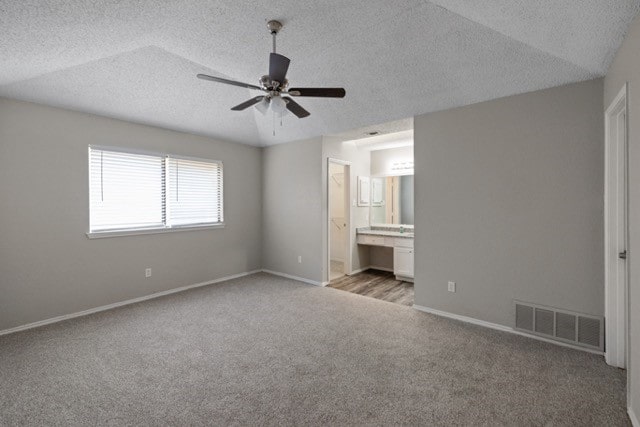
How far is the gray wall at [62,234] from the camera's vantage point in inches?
120

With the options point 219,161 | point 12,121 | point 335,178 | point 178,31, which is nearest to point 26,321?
point 12,121

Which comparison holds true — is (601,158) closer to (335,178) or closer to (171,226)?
(335,178)

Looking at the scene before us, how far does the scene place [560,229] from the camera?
2721 mm

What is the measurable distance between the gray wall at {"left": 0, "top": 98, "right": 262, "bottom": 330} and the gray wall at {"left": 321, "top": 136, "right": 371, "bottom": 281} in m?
2.21

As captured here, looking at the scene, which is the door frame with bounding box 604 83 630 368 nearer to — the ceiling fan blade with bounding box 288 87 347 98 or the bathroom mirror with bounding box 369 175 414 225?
the ceiling fan blade with bounding box 288 87 347 98

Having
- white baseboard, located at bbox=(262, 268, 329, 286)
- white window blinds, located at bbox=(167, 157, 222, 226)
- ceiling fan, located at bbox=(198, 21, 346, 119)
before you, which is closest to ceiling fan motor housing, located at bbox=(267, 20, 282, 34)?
ceiling fan, located at bbox=(198, 21, 346, 119)

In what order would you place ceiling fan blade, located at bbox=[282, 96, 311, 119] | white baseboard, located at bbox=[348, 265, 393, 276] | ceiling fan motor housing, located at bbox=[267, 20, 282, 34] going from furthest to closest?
white baseboard, located at bbox=[348, 265, 393, 276] → ceiling fan blade, located at bbox=[282, 96, 311, 119] → ceiling fan motor housing, located at bbox=[267, 20, 282, 34]

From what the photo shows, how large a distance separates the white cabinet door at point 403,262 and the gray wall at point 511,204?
3.76 ft

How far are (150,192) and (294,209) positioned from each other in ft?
7.32

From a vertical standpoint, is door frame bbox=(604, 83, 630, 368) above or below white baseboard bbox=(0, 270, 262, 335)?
above

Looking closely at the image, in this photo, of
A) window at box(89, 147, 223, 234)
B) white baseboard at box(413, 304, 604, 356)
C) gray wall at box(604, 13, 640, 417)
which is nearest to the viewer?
gray wall at box(604, 13, 640, 417)

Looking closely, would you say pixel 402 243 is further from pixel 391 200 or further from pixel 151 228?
pixel 151 228

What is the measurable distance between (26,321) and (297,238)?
348 cm

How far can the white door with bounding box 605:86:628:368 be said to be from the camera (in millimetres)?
2273
